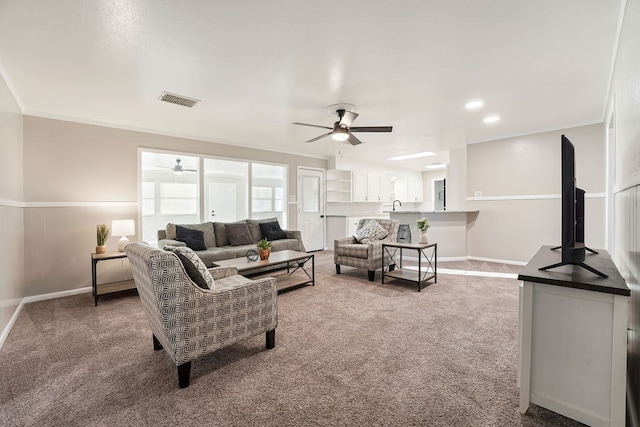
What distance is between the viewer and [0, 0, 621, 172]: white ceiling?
192cm

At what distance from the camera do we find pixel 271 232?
215 inches

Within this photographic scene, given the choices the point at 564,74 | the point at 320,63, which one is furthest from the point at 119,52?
the point at 564,74

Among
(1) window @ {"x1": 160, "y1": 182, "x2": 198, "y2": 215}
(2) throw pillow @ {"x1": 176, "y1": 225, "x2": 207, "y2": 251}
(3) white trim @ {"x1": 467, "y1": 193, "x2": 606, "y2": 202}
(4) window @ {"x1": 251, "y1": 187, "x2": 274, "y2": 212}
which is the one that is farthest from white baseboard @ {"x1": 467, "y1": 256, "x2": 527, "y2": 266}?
(1) window @ {"x1": 160, "y1": 182, "x2": 198, "y2": 215}

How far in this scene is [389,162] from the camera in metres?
8.55

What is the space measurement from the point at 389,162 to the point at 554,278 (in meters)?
7.39

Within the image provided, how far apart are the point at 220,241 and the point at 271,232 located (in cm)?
94

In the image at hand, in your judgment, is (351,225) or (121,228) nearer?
(121,228)

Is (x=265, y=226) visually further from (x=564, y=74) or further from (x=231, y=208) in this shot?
(x=564, y=74)

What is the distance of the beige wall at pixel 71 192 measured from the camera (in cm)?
369

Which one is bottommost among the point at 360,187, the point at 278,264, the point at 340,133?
the point at 278,264

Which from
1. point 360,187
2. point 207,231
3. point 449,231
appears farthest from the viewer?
point 360,187

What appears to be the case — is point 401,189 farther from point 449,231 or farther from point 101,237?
point 101,237

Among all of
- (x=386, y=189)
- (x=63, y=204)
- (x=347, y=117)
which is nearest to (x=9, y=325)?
(x=63, y=204)

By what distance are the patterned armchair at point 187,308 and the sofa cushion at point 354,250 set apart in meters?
2.36
